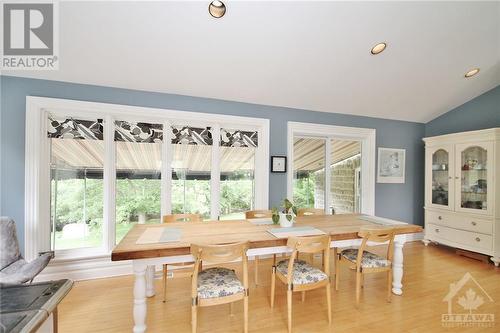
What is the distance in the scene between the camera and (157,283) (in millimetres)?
2389

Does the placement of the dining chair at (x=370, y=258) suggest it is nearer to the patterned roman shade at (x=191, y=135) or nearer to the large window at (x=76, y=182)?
the patterned roman shade at (x=191, y=135)

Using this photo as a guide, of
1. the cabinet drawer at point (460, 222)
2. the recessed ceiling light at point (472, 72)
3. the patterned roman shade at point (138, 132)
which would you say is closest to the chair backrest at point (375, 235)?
the cabinet drawer at point (460, 222)

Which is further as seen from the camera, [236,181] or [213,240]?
[236,181]

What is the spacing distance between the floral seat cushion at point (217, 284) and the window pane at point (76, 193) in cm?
175

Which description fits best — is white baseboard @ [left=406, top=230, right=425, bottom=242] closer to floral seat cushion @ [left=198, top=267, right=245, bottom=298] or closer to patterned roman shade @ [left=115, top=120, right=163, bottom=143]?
floral seat cushion @ [left=198, top=267, right=245, bottom=298]

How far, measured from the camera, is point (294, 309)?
76.7 inches

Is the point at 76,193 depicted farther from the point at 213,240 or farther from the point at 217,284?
the point at 217,284

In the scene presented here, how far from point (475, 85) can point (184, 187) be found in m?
4.67

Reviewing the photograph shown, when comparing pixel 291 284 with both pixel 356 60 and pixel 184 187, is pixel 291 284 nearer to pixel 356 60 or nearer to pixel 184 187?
pixel 184 187

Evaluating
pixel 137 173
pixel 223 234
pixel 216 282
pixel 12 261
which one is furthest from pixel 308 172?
pixel 12 261

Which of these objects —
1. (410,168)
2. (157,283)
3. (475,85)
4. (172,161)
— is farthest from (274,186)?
(475,85)

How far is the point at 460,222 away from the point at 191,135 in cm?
423

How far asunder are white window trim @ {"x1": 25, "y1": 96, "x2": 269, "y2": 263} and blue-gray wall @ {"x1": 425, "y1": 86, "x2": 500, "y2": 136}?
3555 mm

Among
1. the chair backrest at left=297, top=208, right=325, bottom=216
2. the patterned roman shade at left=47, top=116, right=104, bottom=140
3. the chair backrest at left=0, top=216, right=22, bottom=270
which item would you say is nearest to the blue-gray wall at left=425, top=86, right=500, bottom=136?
Answer: the chair backrest at left=297, top=208, right=325, bottom=216
